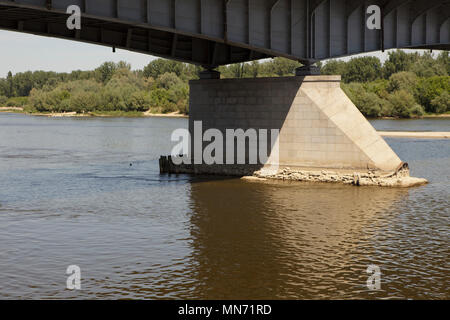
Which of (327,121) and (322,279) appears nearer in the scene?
(322,279)

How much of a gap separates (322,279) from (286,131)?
21.1 metres

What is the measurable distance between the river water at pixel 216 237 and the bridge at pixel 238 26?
857 cm

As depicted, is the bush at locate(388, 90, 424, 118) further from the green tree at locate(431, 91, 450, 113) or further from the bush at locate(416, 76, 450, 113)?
the bush at locate(416, 76, 450, 113)

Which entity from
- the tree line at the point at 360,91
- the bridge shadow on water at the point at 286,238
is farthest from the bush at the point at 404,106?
the bridge shadow on water at the point at 286,238

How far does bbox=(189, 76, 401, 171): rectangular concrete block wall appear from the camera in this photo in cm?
3725

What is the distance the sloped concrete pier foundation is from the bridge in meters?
2.43

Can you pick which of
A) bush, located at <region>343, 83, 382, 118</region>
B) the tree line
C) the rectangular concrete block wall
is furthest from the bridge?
bush, located at <region>343, 83, 382, 118</region>

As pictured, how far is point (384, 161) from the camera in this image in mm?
36750

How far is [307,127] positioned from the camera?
38.2 meters

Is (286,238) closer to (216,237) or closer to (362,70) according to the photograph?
(216,237)

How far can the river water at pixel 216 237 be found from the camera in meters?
18.0
